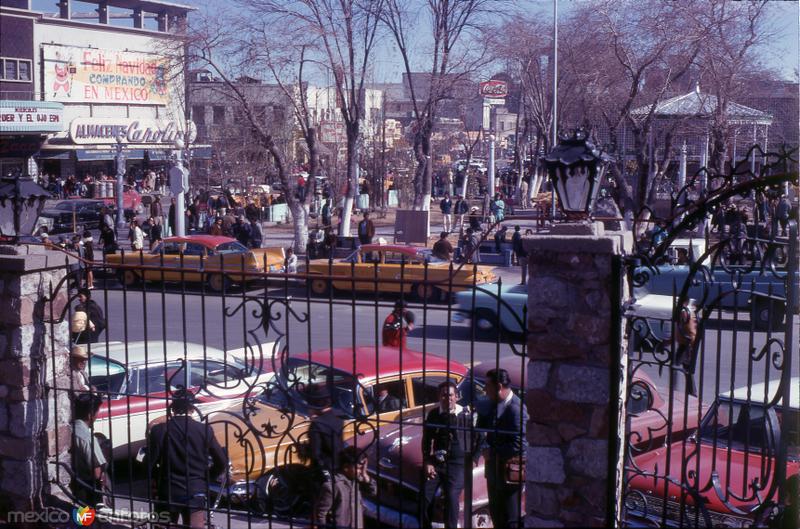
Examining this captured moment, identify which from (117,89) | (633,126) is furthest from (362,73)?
(117,89)

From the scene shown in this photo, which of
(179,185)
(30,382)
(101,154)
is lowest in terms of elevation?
(30,382)

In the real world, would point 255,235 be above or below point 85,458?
above

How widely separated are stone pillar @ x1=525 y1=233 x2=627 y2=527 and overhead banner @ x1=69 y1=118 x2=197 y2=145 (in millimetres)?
44636

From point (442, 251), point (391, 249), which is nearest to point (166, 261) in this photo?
point (391, 249)

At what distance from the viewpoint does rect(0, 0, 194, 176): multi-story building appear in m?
45.2

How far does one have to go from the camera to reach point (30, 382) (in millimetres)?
5922

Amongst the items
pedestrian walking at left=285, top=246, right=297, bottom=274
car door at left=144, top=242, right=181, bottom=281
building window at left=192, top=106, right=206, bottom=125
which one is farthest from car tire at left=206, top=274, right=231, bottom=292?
building window at left=192, top=106, right=206, bottom=125

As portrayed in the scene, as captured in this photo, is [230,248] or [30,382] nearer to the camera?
[30,382]

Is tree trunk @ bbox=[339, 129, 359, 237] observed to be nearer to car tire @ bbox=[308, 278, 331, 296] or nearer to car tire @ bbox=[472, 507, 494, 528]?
car tire @ bbox=[472, 507, 494, 528]

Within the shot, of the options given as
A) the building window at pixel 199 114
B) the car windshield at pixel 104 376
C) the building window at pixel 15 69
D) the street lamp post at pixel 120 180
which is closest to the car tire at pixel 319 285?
the car windshield at pixel 104 376

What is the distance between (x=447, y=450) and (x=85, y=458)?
9.20 feet

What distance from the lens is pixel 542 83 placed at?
110 ft

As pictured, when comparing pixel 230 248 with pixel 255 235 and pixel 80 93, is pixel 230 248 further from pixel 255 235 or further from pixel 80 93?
pixel 80 93

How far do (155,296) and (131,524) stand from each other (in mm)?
16115
